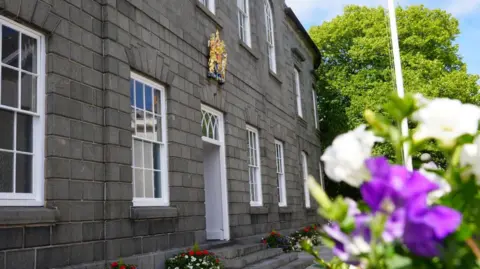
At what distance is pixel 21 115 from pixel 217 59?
5.23 metres

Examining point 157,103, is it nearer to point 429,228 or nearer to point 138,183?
Answer: point 138,183

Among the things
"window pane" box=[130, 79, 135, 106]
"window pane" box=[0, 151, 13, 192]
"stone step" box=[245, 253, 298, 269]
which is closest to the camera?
"window pane" box=[0, 151, 13, 192]

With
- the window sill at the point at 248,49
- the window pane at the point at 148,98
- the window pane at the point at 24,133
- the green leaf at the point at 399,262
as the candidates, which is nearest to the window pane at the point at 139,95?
the window pane at the point at 148,98

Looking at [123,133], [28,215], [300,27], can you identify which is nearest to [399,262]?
[28,215]

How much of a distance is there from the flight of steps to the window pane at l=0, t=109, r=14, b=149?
13.8 ft

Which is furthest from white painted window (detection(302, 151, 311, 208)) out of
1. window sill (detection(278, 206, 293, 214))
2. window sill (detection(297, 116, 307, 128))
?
window sill (detection(278, 206, 293, 214))

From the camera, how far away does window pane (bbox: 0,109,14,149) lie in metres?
5.03

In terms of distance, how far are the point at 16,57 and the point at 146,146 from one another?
2.59 m

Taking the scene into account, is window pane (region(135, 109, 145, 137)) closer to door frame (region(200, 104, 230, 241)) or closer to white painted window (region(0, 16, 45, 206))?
white painted window (region(0, 16, 45, 206))

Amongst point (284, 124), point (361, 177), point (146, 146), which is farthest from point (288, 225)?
point (361, 177)

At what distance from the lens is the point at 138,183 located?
23.6 ft

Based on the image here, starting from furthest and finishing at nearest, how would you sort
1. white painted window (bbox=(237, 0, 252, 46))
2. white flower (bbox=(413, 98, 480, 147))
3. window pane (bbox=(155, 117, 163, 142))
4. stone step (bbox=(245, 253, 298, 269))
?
white painted window (bbox=(237, 0, 252, 46)) < stone step (bbox=(245, 253, 298, 269)) < window pane (bbox=(155, 117, 163, 142)) < white flower (bbox=(413, 98, 480, 147))

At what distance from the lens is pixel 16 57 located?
17.4 feet

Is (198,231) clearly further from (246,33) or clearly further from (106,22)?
(246,33)
